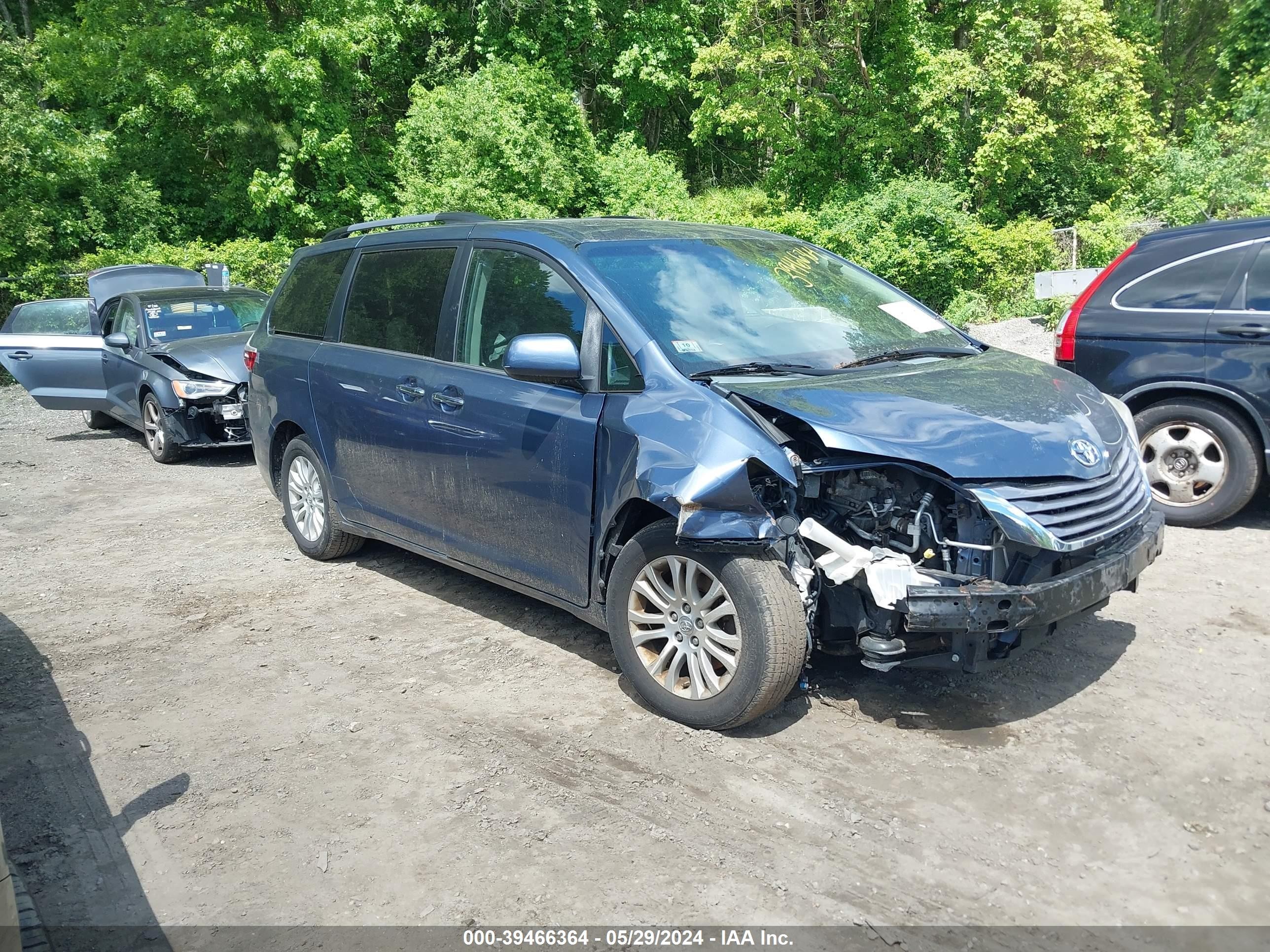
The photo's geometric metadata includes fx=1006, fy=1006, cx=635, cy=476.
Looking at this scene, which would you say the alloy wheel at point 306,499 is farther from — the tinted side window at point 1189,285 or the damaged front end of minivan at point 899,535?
the tinted side window at point 1189,285

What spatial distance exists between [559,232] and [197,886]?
10.0ft

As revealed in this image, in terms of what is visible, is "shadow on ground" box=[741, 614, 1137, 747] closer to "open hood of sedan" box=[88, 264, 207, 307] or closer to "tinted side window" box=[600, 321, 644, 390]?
"tinted side window" box=[600, 321, 644, 390]

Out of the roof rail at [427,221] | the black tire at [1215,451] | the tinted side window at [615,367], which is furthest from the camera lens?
the black tire at [1215,451]

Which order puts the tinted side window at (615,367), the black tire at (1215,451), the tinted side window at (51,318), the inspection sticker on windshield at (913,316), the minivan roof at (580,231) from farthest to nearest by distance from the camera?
the tinted side window at (51,318), the black tire at (1215,451), the inspection sticker on windshield at (913,316), the minivan roof at (580,231), the tinted side window at (615,367)

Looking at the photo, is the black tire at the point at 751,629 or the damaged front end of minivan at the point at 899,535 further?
the black tire at the point at 751,629

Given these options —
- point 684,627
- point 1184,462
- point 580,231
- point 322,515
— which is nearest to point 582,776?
point 684,627

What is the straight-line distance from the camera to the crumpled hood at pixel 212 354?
32.2ft

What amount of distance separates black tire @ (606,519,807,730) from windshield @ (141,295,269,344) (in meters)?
8.18

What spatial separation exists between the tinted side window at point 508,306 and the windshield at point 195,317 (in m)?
6.56

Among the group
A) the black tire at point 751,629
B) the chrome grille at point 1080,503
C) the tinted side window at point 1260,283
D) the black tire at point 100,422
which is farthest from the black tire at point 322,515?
the black tire at point 100,422

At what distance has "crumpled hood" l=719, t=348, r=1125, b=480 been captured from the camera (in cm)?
356

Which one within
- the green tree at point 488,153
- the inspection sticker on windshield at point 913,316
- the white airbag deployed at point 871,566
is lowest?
the white airbag deployed at point 871,566

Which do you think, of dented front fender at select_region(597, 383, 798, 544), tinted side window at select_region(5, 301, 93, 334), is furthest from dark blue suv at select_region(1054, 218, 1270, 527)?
tinted side window at select_region(5, 301, 93, 334)

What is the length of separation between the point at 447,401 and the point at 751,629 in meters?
2.01
